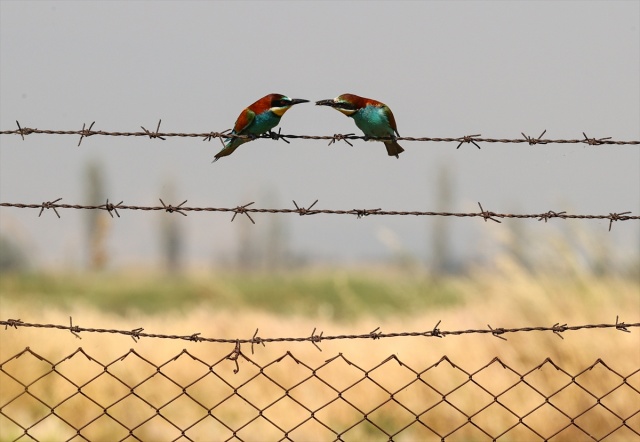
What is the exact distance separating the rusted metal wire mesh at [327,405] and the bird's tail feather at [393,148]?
2.01 meters

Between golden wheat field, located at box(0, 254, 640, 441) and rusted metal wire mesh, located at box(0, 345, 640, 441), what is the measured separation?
0.01 meters

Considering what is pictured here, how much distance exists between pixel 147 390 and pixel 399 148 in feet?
13.3

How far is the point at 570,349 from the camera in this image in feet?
22.5

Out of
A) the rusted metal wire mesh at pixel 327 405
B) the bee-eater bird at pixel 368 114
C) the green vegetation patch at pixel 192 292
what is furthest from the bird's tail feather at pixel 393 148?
the green vegetation patch at pixel 192 292

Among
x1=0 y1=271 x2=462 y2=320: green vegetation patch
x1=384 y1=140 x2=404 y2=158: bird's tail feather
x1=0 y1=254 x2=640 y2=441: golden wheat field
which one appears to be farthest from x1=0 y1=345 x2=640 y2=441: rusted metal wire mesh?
x1=0 y1=271 x2=462 y2=320: green vegetation patch

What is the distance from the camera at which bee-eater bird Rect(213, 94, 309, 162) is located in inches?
166

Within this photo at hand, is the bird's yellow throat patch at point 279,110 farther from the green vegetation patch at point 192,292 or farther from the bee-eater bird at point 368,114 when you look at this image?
the green vegetation patch at point 192,292

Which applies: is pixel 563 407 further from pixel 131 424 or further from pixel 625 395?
pixel 131 424

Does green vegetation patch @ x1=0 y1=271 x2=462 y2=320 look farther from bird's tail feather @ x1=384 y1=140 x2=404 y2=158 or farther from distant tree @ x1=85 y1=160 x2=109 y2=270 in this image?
bird's tail feather @ x1=384 y1=140 x2=404 y2=158

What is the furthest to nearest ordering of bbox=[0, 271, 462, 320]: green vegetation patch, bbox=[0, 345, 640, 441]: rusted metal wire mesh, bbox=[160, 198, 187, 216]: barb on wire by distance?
bbox=[0, 271, 462, 320]: green vegetation patch, bbox=[0, 345, 640, 441]: rusted metal wire mesh, bbox=[160, 198, 187, 216]: barb on wire

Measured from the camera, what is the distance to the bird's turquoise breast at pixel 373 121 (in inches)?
169

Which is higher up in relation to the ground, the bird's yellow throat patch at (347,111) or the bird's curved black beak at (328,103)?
the bird's curved black beak at (328,103)

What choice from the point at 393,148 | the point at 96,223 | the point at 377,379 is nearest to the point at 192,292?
the point at 96,223

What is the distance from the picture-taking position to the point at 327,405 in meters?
5.87
